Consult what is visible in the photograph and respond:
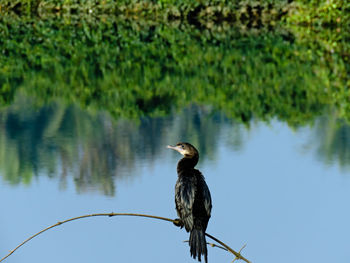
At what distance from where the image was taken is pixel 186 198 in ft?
11.8

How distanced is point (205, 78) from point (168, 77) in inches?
22.7

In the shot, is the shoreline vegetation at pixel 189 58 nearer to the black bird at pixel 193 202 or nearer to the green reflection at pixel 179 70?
the green reflection at pixel 179 70

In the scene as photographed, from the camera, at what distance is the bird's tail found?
3406mm

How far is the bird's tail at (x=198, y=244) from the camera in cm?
341

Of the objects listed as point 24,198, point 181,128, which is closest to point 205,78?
point 181,128

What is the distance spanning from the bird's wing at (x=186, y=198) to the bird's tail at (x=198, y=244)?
0.19 feet

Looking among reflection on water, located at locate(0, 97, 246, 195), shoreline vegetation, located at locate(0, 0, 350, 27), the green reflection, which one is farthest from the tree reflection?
shoreline vegetation, located at locate(0, 0, 350, 27)

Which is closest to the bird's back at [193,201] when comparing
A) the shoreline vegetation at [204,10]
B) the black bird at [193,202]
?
the black bird at [193,202]

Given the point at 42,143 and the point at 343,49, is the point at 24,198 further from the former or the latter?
the point at 343,49

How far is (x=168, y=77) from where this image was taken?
1301 cm

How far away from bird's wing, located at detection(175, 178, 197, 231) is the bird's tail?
58mm

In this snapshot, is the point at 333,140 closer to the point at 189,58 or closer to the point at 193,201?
the point at 189,58

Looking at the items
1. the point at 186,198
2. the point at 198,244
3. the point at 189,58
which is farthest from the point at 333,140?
the point at 198,244

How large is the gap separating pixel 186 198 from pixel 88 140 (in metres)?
6.25
